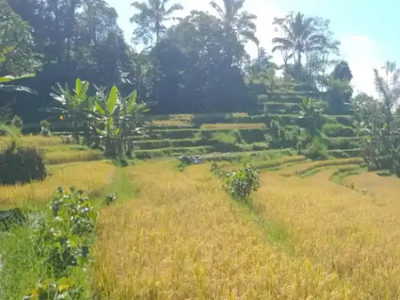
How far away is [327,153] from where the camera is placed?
28.5 metres

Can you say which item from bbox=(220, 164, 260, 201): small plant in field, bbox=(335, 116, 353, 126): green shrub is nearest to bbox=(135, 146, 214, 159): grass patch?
bbox=(220, 164, 260, 201): small plant in field

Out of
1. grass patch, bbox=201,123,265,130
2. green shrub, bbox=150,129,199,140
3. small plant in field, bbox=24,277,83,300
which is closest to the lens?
small plant in field, bbox=24,277,83,300

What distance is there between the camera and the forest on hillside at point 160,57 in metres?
30.2

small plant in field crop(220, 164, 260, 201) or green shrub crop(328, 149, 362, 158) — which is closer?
small plant in field crop(220, 164, 260, 201)

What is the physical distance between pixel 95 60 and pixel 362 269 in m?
28.9

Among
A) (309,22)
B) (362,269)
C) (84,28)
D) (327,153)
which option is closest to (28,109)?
(84,28)

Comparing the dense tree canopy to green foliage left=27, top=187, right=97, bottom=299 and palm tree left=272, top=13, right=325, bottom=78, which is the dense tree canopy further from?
green foliage left=27, top=187, right=97, bottom=299

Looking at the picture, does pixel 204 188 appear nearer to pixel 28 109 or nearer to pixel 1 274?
pixel 1 274

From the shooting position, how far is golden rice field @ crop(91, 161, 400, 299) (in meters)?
3.68

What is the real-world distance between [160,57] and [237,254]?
30957 mm

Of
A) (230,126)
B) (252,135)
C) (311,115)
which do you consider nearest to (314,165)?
Answer: (252,135)

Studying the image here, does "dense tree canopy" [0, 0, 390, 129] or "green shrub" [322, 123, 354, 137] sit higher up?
"dense tree canopy" [0, 0, 390, 129]

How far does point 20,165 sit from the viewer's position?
443 inches

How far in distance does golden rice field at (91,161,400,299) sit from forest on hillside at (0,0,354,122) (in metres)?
21.4
